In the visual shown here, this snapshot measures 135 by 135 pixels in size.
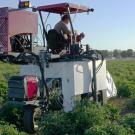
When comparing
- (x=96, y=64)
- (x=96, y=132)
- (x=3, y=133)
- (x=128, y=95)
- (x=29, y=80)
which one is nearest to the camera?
(x=96, y=132)

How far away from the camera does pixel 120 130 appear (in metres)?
6.32

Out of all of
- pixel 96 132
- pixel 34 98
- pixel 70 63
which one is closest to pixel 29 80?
pixel 34 98

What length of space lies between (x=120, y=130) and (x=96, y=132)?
13.4 inches

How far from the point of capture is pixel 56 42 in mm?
9922

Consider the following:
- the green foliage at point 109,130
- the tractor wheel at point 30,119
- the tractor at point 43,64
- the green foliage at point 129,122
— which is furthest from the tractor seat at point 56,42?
the green foliage at point 109,130

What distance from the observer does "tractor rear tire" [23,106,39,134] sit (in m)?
8.59

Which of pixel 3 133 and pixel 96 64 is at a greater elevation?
pixel 96 64

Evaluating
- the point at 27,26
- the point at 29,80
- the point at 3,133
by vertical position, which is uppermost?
the point at 27,26

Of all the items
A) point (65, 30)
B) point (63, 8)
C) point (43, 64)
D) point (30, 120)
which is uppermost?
point (63, 8)

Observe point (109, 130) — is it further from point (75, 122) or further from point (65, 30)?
point (65, 30)

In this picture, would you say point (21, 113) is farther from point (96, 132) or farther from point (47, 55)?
point (96, 132)

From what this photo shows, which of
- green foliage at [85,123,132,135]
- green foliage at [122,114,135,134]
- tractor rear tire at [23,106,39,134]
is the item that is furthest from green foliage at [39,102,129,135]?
tractor rear tire at [23,106,39,134]

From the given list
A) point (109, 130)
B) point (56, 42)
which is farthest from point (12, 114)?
point (109, 130)

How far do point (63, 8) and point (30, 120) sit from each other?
111 inches
